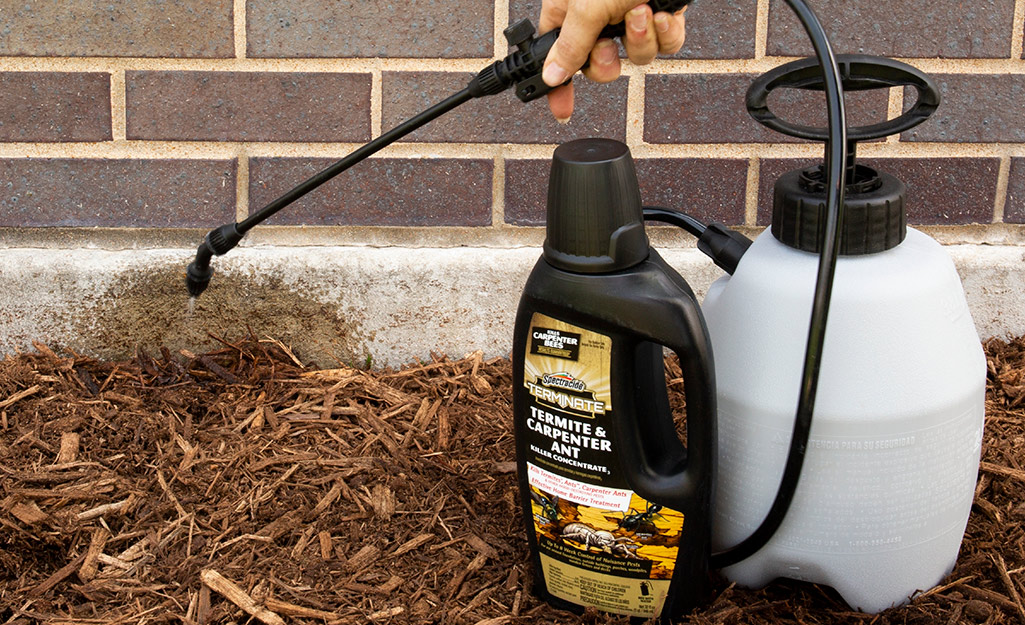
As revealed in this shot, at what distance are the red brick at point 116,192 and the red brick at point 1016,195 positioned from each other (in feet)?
3.70

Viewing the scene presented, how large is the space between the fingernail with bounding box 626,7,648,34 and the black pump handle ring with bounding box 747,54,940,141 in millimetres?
117

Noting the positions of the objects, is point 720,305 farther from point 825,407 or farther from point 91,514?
point 91,514

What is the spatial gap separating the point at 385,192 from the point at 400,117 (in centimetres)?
11

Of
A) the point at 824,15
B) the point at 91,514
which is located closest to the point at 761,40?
the point at 824,15

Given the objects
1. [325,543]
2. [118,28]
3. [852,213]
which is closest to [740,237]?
[852,213]

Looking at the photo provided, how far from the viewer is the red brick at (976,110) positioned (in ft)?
4.67

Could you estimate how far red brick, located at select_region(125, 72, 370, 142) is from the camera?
1403 millimetres

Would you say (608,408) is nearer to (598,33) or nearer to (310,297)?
(598,33)

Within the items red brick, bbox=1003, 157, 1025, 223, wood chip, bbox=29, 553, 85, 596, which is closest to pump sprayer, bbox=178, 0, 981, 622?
wood chip, bbox=29, 553, 85, 596

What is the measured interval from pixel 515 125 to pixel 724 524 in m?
0.66

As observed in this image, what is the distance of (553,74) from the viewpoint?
0.95m

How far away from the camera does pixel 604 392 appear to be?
0.92m

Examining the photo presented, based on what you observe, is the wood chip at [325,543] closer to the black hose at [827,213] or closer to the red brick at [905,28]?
the black hose at [827,213]

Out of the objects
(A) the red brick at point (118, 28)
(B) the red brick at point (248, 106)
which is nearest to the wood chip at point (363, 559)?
(B) the red brick at point (248, 106)
